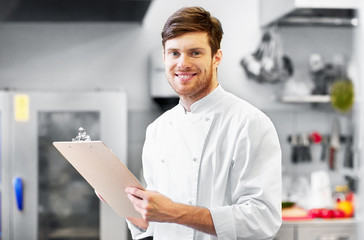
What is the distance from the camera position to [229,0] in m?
3.96

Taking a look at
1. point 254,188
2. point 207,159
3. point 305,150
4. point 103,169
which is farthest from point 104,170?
point 305,150

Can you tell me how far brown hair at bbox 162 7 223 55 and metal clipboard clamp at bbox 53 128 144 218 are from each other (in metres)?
0.38

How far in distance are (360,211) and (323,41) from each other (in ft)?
5.21

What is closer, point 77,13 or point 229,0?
point 77,13

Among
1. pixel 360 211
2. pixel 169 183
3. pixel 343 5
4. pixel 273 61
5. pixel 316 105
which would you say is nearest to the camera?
pixel 169 183

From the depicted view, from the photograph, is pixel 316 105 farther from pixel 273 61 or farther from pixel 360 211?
pixel 360 211

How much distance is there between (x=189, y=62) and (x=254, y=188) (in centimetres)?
39

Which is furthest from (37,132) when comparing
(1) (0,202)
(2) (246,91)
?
(2) (246,91)

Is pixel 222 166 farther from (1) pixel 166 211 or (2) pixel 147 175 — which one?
(2) pixel 147 175

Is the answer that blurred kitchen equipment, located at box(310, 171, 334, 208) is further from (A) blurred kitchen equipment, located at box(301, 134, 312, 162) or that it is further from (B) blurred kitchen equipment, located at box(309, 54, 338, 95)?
(B) blurred kitchen equipment, located at box(309, 54, 338, 95)

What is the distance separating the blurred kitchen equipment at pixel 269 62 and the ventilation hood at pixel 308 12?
0.13m

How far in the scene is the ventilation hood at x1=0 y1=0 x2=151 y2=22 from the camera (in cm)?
317

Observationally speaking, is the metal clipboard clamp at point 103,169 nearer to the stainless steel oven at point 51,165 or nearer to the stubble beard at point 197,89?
the stubble beard at point 197,89

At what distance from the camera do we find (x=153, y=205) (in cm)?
133
